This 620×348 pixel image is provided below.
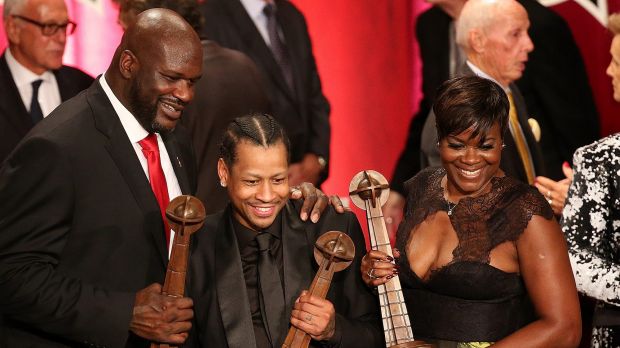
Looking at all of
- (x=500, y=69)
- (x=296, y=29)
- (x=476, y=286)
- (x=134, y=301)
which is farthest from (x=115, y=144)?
(x=296, y=29)

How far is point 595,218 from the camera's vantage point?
3.46 meters

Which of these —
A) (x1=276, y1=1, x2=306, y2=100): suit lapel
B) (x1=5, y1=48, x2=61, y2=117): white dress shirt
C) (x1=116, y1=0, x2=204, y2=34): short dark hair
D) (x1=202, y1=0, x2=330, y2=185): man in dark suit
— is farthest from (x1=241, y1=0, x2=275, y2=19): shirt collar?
(x1=5, y1=48, x2=61, y2=117): white dress shirt

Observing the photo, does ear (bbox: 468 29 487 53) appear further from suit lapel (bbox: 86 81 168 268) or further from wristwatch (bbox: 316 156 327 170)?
suit lapel (bbox: 86 81 168 268)

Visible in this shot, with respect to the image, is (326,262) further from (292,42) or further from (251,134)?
(292,42)

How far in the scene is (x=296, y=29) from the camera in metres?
6.00

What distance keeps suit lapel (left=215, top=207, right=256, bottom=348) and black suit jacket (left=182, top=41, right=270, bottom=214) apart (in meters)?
1.75

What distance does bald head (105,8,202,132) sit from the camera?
318cm

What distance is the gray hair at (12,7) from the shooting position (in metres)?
4.79

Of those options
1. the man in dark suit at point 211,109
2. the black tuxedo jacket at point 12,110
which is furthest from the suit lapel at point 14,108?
the man in dark suit at point 211,109

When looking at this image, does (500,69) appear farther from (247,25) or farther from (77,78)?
(77,78)

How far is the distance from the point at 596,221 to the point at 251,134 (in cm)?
127

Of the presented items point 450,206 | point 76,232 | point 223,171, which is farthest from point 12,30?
point 450,206

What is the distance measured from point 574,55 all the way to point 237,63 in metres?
2.11

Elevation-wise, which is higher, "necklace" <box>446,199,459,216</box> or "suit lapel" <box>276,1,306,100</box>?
"suit lapel" <box>276,1,306,100</box>
